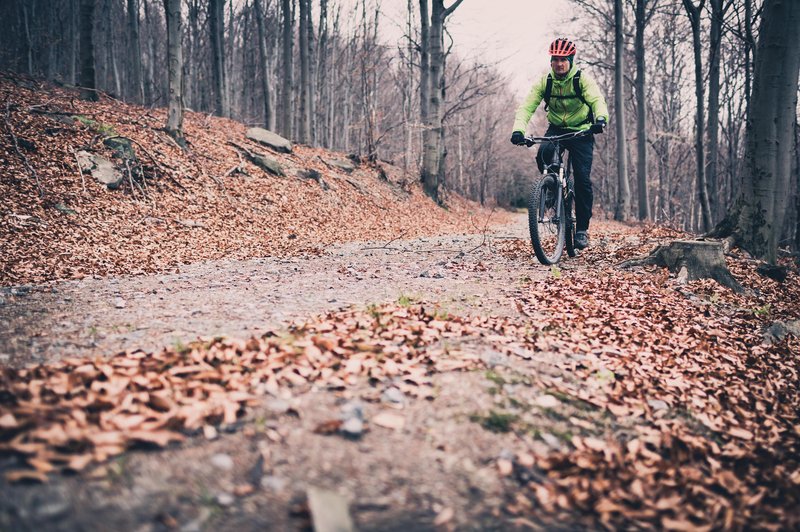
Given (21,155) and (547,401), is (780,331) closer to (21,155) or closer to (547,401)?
(547,401)

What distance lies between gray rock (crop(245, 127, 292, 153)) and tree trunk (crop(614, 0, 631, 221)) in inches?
503

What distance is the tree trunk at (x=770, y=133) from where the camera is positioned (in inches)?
282

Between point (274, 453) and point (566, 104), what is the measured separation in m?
5.72

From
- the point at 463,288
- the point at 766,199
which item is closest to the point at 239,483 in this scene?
the point at 463,288

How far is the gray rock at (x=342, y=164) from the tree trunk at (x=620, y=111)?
34.7 ft

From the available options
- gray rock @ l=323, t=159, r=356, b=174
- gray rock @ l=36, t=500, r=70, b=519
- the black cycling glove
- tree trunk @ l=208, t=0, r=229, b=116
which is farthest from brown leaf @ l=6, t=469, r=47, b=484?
tree trunk @ l=208, t=0, r=229, b=116

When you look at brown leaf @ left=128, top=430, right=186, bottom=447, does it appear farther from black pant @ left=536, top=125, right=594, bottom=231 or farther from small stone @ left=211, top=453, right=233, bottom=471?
black pant @ left=536, top=125, right=594, bottom=231

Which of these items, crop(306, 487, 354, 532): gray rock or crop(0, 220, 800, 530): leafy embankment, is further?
crop(0, 220, 800, 530): leafy embankment

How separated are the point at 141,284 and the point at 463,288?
12.3 feet

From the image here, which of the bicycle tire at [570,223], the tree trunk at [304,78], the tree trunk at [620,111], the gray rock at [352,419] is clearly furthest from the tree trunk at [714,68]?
the gray rock at [352,419]

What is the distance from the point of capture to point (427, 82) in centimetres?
1934

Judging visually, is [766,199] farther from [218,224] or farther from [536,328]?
[218,224]

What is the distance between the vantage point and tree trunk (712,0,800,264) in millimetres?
7152

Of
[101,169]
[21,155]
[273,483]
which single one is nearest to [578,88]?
[273,483]
